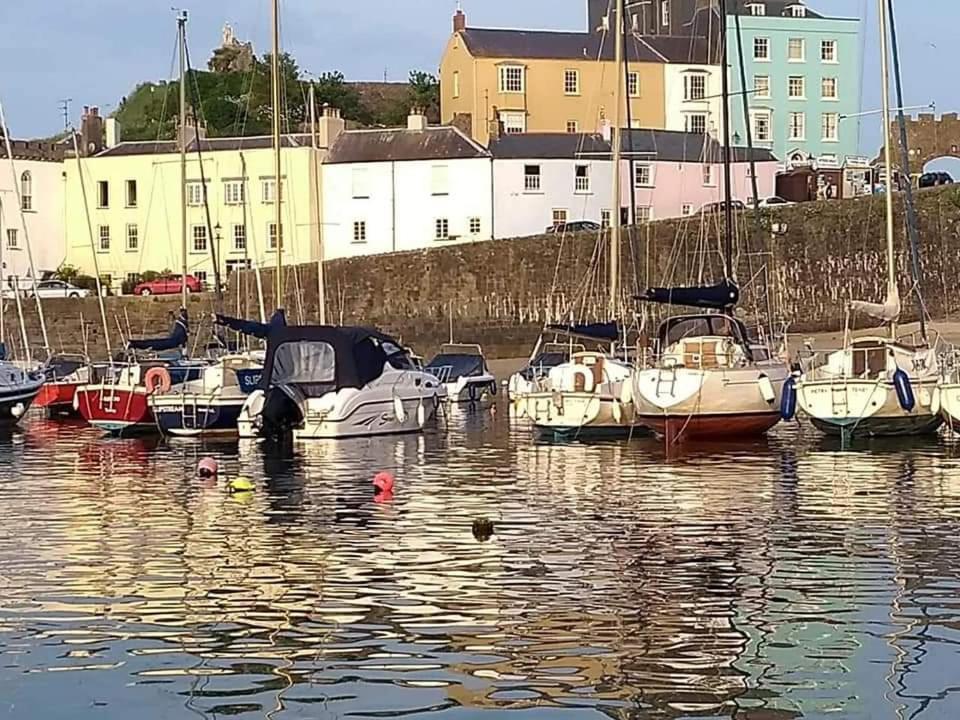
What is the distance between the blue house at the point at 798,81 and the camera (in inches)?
2881

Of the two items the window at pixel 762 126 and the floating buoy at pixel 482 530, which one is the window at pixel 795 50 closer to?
the window at pixel 762 126

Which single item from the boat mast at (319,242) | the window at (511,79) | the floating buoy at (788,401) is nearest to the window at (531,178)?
the window at (511,79)

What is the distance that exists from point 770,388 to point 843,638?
647 inches

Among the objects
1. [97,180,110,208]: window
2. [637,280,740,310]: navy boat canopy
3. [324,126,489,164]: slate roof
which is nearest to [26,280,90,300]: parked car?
[97,180,110,208]: window

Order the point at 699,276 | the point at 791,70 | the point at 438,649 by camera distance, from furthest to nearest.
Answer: the point at 791,70
the point at 699,276
the point at 438,649

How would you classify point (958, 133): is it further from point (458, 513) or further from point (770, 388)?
point (458, 513)

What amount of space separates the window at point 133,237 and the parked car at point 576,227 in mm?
16774

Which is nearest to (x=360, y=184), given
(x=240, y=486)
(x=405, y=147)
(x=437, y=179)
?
(x=405, y=147)

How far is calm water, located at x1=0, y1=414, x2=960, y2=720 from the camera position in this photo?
9688mm

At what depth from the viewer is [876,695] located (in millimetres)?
9555

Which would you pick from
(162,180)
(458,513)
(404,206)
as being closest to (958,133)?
(404,206)

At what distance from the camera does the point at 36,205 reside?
64.0 m

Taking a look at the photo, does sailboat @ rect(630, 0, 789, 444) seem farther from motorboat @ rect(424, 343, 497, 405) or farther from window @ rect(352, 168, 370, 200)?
window @ rect(352, 168, 370, 200)

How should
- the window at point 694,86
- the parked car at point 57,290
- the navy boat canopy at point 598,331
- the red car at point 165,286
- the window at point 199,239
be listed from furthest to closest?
the window at point 694,86 → the window at point 199,239 → the parked car at point 57,290 → the red car at point 165,286 → the navy boat canopy at point 598,331
